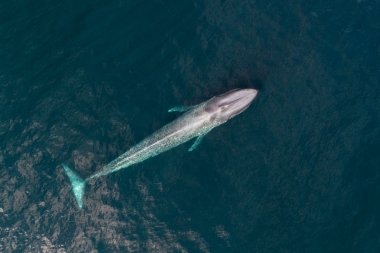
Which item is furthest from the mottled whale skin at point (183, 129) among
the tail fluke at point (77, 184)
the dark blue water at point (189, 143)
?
the dark blue water at point (189, 143)

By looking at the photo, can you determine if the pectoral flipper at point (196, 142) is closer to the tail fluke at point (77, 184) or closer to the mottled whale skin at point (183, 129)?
the mottled whale skin at point (183, 129)

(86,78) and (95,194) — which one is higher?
(86,78)

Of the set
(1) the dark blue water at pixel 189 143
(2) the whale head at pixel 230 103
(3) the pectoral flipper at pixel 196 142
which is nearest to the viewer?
(1) the dark blue water at pixel 189 143

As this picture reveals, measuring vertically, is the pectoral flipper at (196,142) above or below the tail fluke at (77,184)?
below

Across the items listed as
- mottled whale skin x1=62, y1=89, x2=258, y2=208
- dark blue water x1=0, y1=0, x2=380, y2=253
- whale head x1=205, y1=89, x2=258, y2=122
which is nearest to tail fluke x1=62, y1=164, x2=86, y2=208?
mottled whale skin x1=62, y1=89, x2=258, y2=208

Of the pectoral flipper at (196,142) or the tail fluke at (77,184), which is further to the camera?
the pectoral flipper at (196,142)

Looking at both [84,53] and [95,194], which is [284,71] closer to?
[84,53]

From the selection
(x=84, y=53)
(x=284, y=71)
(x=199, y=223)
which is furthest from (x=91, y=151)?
(x=284, y=71)

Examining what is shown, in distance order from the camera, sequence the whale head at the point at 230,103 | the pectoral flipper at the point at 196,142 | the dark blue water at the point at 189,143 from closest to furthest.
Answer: the dark blue water at the point at 189,143
the whale head at the point at 230,103
the pectoral flipper at the point at 196,142
